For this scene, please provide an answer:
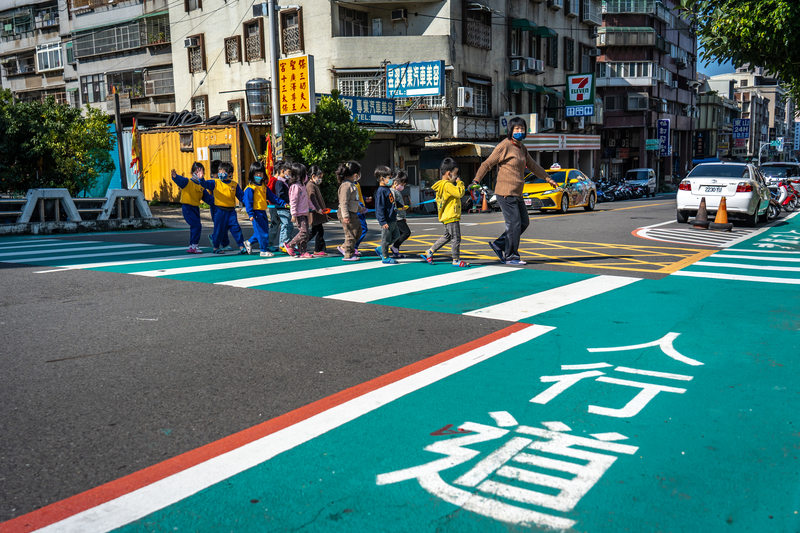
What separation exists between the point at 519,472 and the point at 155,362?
2.89 metres

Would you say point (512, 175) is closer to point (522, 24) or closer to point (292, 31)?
point (292, 31)

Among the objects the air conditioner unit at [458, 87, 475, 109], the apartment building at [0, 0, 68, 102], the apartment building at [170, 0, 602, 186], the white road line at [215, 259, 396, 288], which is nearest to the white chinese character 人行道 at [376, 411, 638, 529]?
the white road line at [215, 259, 396, 288]

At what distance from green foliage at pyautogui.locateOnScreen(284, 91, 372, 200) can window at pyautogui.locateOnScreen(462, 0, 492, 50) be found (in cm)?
1112

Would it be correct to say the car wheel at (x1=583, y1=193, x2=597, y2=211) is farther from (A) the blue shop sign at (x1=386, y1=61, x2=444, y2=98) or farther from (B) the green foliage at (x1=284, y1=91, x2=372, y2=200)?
(B) the green foliage at (x1=284, y1=91, x2=372, y2=200)

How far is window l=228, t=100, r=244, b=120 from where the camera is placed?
32.8 metres

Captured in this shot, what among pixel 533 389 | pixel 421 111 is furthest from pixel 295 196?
pixel 421 111

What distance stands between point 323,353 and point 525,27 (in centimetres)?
3431

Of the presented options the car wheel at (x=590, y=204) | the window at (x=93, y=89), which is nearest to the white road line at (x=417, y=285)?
the car wheel at (x=590, y=204)

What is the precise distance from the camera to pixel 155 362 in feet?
15.6

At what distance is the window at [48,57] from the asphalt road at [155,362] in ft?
132

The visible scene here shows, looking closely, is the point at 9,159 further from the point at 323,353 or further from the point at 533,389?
the point at 533,389

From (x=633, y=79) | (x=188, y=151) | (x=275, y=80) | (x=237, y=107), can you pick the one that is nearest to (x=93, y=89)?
(x=237, y=107)

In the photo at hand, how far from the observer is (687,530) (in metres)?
2.53

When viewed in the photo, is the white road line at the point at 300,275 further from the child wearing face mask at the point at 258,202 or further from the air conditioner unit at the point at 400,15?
the air conditioner unit at the point at 400,15
